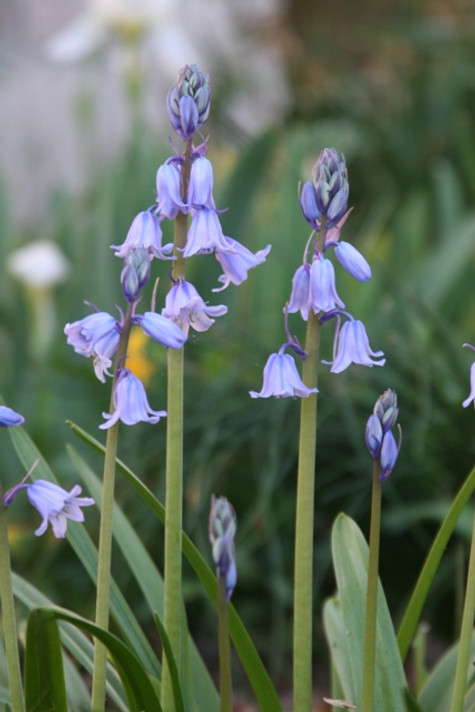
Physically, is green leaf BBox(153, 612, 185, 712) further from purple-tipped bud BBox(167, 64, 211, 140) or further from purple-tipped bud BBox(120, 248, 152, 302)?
purple-tipped bud BBox(167, 64, 211, 140)

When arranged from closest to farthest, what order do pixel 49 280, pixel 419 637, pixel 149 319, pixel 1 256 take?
pixel 149 319 → pixel 419 637 → pixel 49 280 → pixel 1 256

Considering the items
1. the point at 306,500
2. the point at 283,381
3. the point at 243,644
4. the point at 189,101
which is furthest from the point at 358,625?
the point at 189,101

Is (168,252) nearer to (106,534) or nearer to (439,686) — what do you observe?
(106,534)

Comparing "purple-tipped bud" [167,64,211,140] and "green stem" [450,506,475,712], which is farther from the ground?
"purple-tipped bud" [167,64,211,140]

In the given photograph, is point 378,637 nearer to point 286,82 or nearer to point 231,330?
point 231,330

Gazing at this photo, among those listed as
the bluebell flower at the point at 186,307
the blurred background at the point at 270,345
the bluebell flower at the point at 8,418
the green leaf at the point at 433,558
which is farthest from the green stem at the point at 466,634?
the blurred background at the point at 270,345

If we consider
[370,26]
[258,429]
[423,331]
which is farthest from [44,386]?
[370,26]

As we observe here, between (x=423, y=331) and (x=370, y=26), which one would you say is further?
(x=370, y=26)

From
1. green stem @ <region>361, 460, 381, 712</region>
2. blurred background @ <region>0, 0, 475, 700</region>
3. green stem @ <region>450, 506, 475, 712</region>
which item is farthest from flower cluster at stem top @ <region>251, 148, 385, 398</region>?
blurred background @ <region>0, 0, 475, 700</region>
